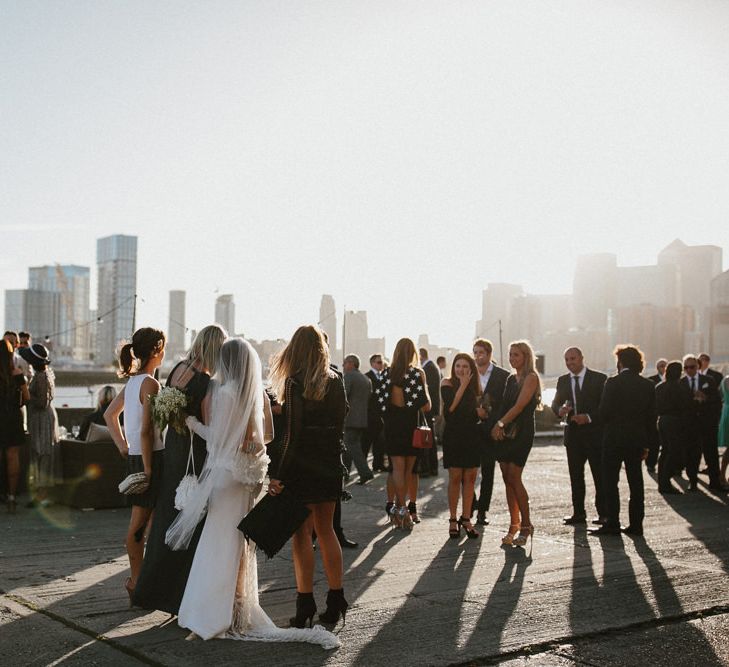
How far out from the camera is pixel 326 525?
5.79m

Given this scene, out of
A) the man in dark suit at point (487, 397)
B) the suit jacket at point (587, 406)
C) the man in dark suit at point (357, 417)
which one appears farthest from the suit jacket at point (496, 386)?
the man in dark suit at point (357, 417)

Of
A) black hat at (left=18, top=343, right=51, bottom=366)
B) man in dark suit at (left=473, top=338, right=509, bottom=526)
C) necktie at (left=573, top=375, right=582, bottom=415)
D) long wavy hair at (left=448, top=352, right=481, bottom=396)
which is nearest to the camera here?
long wavy hair at (left=448, top=352, right=481, bottom=396)

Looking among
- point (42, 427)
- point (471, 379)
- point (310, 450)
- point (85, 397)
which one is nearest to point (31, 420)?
point (42, 427)

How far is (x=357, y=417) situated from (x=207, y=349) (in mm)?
8127

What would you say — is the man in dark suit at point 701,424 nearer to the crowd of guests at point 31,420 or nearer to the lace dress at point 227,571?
the crowd of guests at point 31,420

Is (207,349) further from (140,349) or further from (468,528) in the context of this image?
(468,528)

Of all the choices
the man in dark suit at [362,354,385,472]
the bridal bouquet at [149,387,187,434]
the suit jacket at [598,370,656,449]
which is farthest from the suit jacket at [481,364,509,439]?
the bridal bouquet at [149,387,187,434]

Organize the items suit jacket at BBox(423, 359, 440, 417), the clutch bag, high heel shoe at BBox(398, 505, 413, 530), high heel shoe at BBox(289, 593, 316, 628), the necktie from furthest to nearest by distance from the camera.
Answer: suit jacket at BBox(423, 359, 440, 417), the necktie, high heel shoe at BBox(398, 505, 413, 530), the clutch bag, high heel shoe at BBox(289, 593, 316, 628)

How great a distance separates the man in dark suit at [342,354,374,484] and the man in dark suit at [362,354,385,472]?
0.42 meters

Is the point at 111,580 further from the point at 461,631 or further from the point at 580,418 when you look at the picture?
the point at 580,418

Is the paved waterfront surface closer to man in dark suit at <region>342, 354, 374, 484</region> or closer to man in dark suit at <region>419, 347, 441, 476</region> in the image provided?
man in dark suit at <region>342, 354, 374, 484</region>

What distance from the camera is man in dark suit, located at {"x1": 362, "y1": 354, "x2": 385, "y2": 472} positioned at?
14.7 m

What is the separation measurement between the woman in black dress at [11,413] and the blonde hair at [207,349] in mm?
5470

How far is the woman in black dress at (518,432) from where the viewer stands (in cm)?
902
